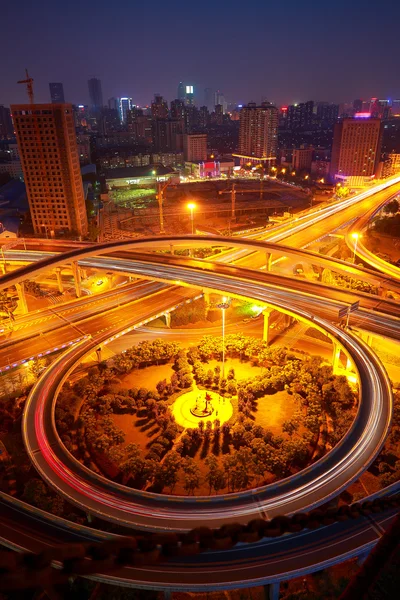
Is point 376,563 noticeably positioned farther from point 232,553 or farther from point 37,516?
point 37,516

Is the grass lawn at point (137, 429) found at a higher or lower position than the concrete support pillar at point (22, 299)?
lower

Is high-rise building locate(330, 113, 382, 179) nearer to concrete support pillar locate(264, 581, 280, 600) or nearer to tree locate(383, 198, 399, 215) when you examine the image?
tree locate(383, 198, 399, 215)

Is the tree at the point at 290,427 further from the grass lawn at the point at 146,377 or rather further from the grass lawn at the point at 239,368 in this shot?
the grass lawn at the point at 146,377

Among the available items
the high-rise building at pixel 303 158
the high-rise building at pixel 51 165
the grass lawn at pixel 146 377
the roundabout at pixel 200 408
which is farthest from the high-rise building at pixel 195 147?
the roundabout at pixel 200 408

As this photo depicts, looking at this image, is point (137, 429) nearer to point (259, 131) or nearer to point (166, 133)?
point (259, 131)

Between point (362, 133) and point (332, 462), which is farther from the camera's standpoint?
point (362, 133)

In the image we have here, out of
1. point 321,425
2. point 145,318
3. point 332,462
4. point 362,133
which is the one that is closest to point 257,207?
point 362,133
